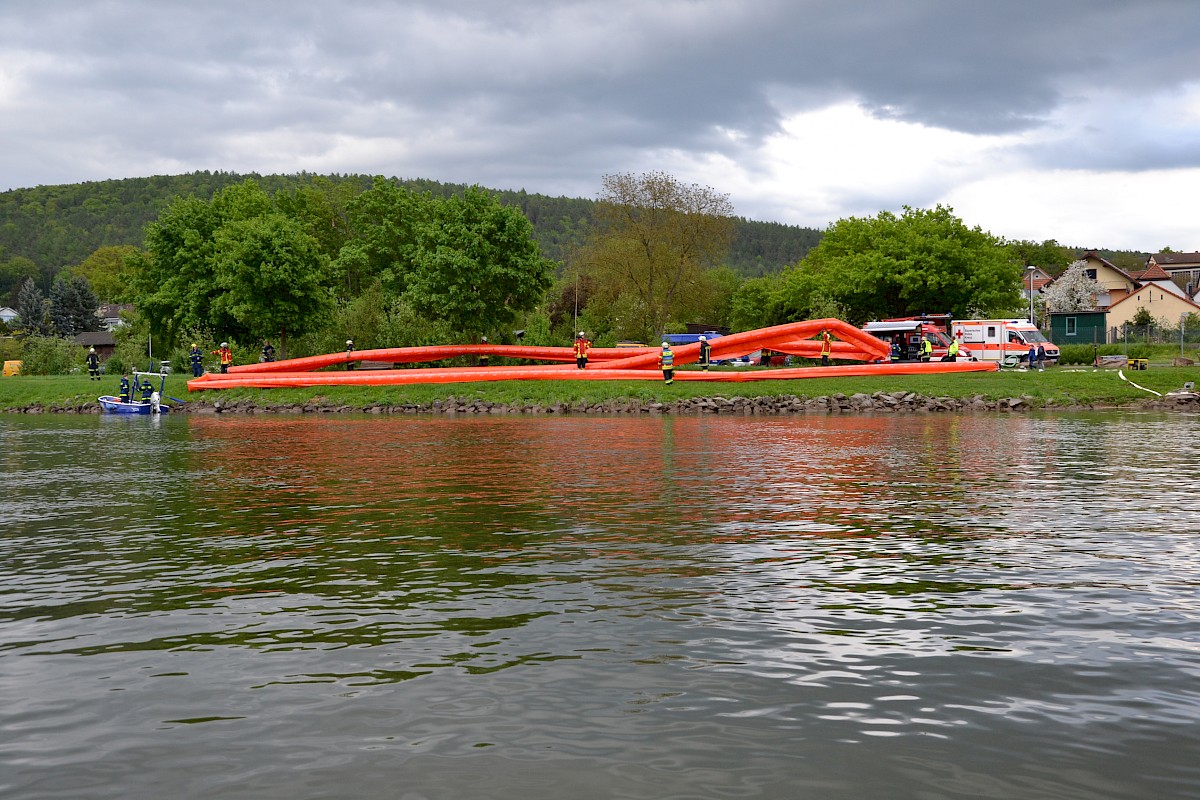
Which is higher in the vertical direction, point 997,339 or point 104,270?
point 104,270

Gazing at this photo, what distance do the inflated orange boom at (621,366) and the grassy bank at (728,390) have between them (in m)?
0.57

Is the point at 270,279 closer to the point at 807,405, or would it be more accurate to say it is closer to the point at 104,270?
the point at 807,405

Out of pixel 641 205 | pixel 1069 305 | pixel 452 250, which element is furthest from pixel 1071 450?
pixel 1069 305

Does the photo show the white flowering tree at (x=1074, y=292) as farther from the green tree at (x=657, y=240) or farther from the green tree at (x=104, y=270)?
the green tree at (x=104, y=270)

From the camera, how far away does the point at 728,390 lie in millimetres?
48281

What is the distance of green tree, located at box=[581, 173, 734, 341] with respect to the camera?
92.2 m

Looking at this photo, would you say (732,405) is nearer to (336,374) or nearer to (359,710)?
(336,374)

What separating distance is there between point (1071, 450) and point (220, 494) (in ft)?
65.0

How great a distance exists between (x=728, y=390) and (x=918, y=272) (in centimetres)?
3490

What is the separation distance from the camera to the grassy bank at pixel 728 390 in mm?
46625

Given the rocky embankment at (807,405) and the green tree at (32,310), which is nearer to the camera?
the rocky embankment at (807,405)

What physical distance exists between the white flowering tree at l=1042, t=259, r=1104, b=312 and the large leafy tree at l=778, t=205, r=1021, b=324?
146ft

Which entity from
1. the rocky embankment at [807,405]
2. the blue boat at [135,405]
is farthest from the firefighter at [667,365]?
the blue boat at [135,405]

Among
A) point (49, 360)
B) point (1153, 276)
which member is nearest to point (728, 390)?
point (49, 360)
